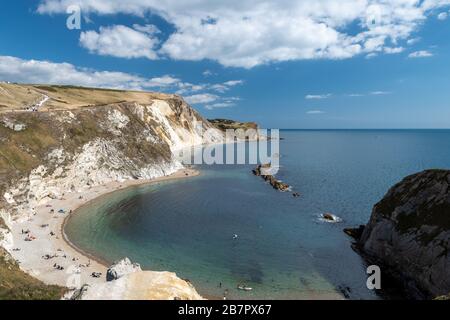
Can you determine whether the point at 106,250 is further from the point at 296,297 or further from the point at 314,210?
the point at 314,210

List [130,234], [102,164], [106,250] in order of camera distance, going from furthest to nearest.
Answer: [102,164], [130,234], [106,250]

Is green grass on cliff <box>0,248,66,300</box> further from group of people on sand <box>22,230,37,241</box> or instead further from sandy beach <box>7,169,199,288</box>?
group of people on sand <box>22,230,37,241</box>

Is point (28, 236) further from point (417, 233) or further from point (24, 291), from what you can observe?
point (417, 233)

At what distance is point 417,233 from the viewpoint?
38625 millimetres

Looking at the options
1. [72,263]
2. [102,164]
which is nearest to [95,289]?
[72,263]

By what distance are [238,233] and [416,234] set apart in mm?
25360

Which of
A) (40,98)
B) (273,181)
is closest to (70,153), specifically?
(40,98)

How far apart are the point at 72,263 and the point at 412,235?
41438 mm

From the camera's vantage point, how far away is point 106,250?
4616 centimetres

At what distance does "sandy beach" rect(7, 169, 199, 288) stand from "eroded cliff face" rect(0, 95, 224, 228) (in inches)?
114

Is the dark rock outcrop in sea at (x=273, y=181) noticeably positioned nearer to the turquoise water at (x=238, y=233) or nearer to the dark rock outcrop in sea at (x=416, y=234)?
the turquoise water at (x=238, y=233)

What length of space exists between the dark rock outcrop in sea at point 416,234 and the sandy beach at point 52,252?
113 ft

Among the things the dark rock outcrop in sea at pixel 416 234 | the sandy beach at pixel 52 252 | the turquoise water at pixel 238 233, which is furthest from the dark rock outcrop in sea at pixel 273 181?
the sandy beach at pixel 52 252

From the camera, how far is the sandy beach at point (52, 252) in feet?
125
